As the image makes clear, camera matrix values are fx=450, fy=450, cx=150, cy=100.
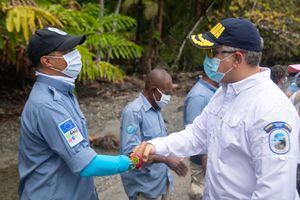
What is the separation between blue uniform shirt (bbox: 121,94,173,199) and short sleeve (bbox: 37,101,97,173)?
A: 0.97m

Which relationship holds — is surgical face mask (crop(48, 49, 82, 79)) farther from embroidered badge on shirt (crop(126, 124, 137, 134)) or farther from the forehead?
the forehead

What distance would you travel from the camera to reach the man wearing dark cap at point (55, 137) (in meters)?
2.63

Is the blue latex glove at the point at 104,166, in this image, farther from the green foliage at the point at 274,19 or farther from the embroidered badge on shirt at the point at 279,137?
the green foliage at the point at 274,19

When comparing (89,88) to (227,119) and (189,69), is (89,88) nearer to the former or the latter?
(189,69)

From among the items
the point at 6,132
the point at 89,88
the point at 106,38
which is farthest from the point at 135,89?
the point at 6,132

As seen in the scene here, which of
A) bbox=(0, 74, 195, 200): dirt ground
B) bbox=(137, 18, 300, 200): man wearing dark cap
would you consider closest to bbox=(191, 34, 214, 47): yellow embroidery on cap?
bbox=(137, 18, 300, 200): man wearing dark cap

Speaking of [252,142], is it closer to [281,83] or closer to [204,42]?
[204,42]

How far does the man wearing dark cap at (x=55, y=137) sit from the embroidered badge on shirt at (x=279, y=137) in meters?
1.02

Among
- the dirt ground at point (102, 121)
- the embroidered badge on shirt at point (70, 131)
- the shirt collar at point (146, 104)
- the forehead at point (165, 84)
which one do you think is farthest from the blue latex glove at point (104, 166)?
the dirt ground at point (102, 121)

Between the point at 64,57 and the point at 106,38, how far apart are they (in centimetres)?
661

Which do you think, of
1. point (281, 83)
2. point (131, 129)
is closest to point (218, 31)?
point (131, 129)

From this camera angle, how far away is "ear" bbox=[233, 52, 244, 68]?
2.38 meters

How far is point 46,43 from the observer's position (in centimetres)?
279

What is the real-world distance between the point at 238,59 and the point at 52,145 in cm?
117
